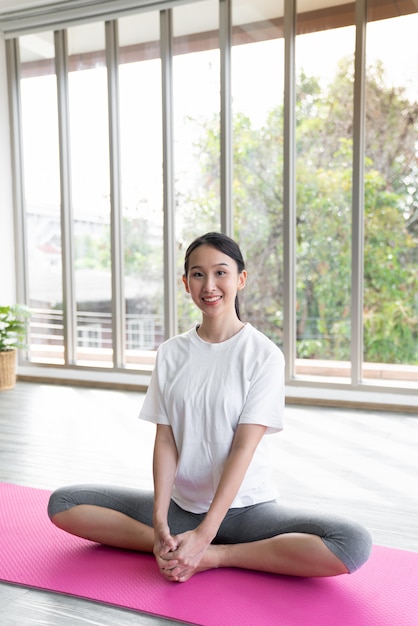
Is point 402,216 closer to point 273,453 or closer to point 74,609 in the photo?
point 273,453

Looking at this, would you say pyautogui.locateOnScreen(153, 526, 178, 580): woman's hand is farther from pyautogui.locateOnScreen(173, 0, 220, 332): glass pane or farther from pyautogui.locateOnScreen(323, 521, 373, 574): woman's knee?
pyautogui.locateOnScreen(173, 0, 220, 332): glass pane

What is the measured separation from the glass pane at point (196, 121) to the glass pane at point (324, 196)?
0.60m

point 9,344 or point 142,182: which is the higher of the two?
point 142,182

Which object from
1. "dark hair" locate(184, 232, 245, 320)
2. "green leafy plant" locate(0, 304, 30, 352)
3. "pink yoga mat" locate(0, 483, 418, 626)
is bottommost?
"pink yoga mat" locate(0, 483, 418, 626)

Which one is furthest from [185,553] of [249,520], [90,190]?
[90,190]

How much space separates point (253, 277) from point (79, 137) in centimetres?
175

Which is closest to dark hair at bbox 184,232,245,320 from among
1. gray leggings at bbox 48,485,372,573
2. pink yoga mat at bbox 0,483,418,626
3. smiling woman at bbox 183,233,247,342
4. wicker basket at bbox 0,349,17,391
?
smiling woman at bbox 183,233,247,342

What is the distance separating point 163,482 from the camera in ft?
5.66

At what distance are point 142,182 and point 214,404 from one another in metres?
3.22

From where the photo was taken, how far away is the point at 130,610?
1604mm

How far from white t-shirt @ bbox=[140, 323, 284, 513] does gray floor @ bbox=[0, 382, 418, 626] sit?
14.9 inches

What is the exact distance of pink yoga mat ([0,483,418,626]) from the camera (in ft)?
5.09

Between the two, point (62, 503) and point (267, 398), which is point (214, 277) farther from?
point (62, 503)

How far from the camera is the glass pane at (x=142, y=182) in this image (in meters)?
4.59
